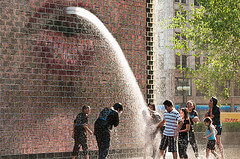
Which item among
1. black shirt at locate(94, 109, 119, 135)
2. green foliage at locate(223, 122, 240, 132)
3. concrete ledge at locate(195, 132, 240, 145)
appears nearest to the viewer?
black shirt at locate(94, 109, 119, 135)

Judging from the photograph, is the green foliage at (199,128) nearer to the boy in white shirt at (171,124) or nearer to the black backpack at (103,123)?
the boy in white shirt at (171,124)

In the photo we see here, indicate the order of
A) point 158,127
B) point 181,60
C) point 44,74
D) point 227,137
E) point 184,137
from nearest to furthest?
point 158,127 < point 184,137 < point 44,74 < point 227,137 < point 181,60

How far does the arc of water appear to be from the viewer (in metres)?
12.0

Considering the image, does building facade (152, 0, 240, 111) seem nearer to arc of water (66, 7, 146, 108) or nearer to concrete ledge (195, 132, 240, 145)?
concrete ledge (195, 132, 240, 145)

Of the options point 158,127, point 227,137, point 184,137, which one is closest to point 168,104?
point 158,127

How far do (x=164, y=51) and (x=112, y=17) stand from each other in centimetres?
4181

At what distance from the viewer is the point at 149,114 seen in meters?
10.9

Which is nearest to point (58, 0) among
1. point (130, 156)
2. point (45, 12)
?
point (45, 12)

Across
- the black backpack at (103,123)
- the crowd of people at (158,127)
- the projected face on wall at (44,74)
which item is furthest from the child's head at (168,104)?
the projected face on wall at (44,74)

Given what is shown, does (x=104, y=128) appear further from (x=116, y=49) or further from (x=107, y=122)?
(x=116, y=49)

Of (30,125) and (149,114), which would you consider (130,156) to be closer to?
(149,114)

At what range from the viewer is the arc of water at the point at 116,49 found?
12.0 metres

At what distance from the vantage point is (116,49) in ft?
42.1

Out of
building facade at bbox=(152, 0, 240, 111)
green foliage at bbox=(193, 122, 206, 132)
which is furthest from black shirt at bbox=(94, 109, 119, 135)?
building facade at bbox=(152, 0, 240, 111)
